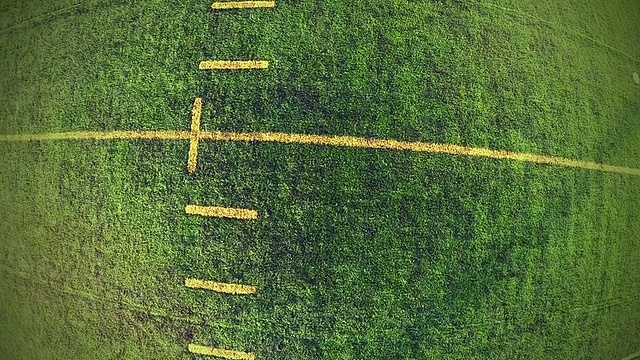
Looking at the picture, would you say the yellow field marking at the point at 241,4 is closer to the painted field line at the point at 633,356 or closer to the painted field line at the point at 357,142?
the painted field line at the point at 357,142

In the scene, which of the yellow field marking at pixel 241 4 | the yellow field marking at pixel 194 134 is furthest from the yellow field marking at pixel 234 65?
the yellow field marking at pixel 241 4

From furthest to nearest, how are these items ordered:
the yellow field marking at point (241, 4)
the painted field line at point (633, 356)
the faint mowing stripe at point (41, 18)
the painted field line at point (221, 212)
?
the painted field line at point (633, 356)
the faint mowing stripe at point (41, 18)
the yellow field marking at point (241, 4)
the painted field line at point (221, 212)

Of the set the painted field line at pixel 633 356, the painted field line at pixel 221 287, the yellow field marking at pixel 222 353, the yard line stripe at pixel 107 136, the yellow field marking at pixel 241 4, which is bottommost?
the painted field line at pixel 633 356

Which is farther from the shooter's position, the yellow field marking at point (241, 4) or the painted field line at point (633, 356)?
the painted field line at point (633, 356)

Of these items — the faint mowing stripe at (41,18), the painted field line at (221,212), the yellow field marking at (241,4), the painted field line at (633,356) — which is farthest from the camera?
the painted field line at (633,356)

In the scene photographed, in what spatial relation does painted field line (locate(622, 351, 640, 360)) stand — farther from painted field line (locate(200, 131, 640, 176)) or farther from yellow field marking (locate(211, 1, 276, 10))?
yellow field marking (locate(211, 1, 276, 10))

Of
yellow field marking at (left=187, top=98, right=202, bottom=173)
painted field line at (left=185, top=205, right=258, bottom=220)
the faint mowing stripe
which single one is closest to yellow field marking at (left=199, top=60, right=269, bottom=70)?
yellow field marking at (left=187, top=98, right=202, bottom=173)

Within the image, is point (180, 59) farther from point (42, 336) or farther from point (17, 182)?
point (42, 336)

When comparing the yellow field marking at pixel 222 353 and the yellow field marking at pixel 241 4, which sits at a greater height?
the yellow field marking at pixel 241 4
